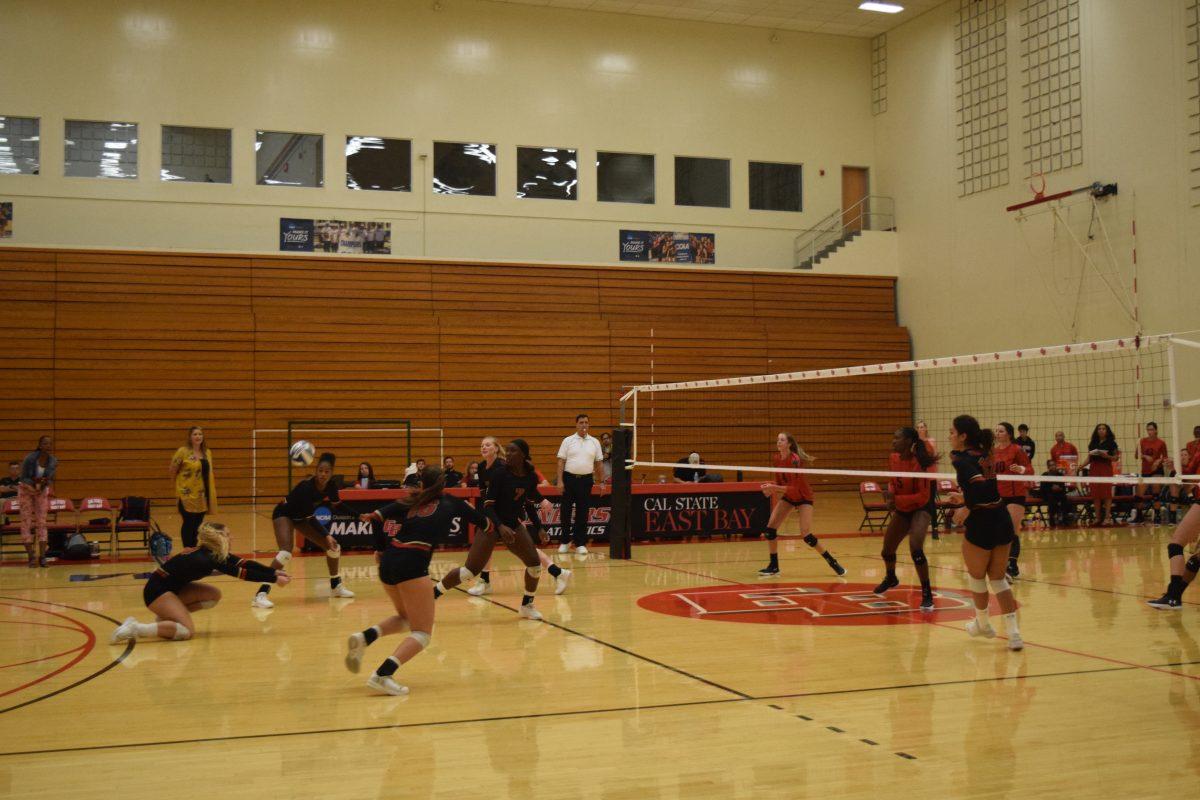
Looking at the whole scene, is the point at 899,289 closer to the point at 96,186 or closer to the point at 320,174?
the point at 320,174

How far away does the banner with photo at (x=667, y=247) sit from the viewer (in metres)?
26.9

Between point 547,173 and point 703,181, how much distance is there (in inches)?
163

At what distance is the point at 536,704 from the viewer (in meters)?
6.40

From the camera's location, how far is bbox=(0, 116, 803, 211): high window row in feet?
76.6

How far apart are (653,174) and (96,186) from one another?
12898 mm

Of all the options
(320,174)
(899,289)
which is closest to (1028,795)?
(320,174)

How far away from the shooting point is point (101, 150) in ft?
76.9

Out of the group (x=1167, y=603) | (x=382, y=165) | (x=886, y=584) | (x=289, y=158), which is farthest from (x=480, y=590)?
(x=289, y=158)

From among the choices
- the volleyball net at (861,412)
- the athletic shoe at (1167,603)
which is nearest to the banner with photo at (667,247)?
the volleyball net at (861,412)

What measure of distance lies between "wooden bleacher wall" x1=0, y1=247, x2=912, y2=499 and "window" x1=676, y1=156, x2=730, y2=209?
82.4 inches

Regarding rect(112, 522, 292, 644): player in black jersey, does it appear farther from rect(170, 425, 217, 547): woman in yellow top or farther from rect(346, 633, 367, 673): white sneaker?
rect(170, 425, 217, 547): woman in yellow top

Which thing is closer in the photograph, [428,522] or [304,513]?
[428,522]

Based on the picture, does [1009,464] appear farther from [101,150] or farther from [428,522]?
[101,150]

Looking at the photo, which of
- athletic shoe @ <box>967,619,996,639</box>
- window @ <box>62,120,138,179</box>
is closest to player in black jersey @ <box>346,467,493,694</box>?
athletic shoe @ <box>967,619,996,639</box>
